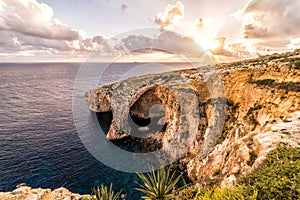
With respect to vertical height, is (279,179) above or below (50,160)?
above

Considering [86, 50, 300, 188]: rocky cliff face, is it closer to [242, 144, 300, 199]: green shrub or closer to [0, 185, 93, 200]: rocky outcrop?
[242, 144, 300, 199]: green shrub

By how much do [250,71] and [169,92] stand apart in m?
21.9

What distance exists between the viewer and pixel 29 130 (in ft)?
189

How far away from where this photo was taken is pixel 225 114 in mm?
37219

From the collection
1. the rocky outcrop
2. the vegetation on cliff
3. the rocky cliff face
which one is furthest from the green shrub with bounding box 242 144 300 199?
the rocky outcrop

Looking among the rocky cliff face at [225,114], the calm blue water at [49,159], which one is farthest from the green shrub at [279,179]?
the calm blue water at [49,159]

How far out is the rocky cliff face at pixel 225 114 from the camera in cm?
1686

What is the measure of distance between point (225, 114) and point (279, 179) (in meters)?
30.6

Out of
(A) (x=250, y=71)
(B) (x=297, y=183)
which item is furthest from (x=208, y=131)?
(B) (x=297, y=183)

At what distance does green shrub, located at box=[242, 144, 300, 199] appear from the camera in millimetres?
7545

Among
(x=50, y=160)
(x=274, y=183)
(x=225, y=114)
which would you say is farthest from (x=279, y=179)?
(x=50, y=160)

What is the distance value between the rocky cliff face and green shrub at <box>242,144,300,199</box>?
163 centimetres

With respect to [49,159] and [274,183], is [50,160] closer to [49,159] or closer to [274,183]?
[49,159]

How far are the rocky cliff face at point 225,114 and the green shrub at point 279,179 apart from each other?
1.63 metres
